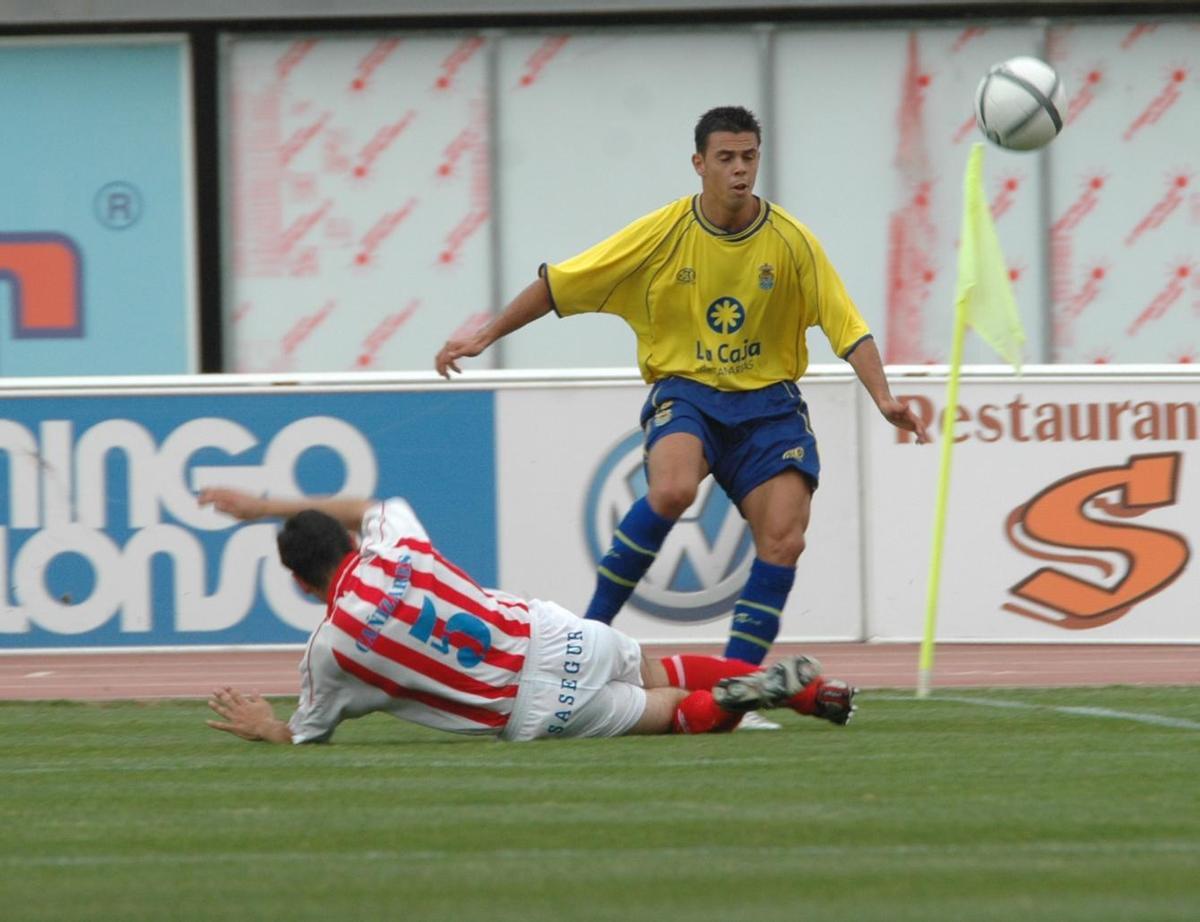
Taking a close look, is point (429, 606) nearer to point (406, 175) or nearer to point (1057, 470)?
point (1057, 470)

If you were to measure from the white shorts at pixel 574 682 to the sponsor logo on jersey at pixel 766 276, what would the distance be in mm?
1555

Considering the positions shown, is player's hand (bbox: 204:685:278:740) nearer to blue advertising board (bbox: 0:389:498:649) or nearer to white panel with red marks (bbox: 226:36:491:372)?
blue advertising board (bbox: 0:389:498:649)

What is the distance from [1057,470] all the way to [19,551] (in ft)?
17.0

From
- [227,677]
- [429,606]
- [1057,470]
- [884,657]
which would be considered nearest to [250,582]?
[227,677]

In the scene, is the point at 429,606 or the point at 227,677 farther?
the point at 227,677

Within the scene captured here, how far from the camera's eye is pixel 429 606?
690 cm

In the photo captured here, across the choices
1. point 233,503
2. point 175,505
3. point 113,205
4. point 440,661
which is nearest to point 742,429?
point 440,661

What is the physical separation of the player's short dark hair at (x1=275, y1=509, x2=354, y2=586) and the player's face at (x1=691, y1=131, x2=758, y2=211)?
6.60 feet

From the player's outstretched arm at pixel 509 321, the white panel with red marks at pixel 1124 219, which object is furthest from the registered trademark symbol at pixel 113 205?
the player's outstretched arm at pixel 509 321

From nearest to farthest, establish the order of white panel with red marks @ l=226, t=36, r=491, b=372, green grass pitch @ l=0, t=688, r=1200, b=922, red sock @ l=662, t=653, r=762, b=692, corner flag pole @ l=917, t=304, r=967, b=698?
green grass pitch @ l=0, t=688, r=1200, b=922 < red sock @ l=662, t=653, r=762, b=692 < corner flag pole @ l=917, t=304, r=967, b=698 < white panel with red marks @ l=226, t=36, r=491, b=372

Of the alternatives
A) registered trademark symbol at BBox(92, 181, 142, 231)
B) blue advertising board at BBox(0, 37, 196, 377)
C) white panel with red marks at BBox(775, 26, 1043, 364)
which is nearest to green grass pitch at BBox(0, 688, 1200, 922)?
white panel with red marks at BBox(775, 26, 1043, 364)

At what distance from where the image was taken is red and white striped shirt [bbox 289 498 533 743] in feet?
22.6

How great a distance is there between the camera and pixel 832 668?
36.2 feet

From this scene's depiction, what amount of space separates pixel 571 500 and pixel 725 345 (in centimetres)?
367
